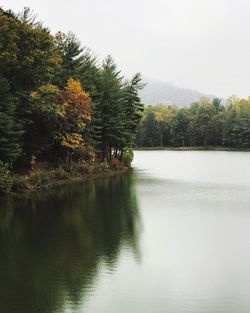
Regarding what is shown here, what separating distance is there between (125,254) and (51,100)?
844 inches

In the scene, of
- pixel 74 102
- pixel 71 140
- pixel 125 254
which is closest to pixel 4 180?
pixel 71 140

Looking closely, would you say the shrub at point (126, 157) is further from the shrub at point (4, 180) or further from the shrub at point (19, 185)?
the shrub at point (4, 180)

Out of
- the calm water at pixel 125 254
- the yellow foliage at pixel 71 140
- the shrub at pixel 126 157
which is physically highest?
the yellow foliage at pixel 71 140

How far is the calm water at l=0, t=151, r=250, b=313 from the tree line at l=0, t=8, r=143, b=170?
542 cm

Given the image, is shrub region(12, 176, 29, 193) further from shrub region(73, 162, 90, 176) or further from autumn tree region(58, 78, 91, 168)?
shrub region(73, 162, 90, 176)

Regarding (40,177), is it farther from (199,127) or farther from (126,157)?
(199,127)

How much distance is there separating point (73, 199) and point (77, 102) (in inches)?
489

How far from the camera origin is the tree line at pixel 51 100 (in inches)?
1192

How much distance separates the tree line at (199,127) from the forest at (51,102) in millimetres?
69037

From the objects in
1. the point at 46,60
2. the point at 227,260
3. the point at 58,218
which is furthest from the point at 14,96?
the point at 227,260

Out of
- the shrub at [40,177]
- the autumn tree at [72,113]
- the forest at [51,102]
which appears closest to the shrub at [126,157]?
the forest at [51,102]

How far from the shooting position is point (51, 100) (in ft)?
116

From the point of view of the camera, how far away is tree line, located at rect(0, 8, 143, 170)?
99.3 feet

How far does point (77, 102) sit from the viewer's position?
39531 millimetres
